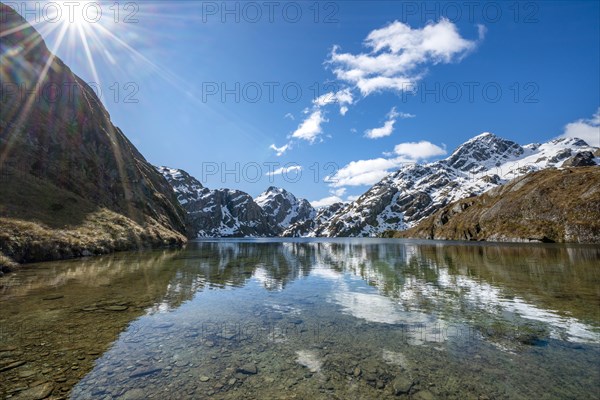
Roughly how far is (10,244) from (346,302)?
151 feet

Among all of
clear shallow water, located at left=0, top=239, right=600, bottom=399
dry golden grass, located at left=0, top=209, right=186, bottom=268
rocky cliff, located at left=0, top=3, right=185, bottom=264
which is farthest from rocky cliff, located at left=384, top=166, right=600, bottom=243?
rocky cliff, located at left=0, top=3, right=185, bottom=264

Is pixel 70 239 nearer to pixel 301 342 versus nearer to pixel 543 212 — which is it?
pixel 301 342

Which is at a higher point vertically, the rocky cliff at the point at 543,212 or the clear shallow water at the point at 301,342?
the rocky cliff at the point at 543,212

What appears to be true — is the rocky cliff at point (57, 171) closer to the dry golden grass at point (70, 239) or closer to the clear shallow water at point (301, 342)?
the dry golden grass at point (70, 239)

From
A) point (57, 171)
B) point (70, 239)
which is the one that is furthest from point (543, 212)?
point (57, 171)

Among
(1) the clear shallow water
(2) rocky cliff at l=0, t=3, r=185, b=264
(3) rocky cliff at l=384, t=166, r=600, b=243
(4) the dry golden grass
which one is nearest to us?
(1) the clear shallow water

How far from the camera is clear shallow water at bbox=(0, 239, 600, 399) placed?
9.61 m

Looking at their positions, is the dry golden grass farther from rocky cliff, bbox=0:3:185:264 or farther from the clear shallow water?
the clear shallow water

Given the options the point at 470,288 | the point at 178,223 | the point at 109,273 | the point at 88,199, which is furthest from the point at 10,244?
the point at 178,223

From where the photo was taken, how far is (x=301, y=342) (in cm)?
1380

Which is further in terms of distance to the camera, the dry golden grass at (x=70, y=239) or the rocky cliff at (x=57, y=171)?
the rocky cliff at (x=57, y=171)

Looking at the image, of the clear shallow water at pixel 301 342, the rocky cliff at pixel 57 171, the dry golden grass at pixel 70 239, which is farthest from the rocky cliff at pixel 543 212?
the rocky cliff at pixel 57 171

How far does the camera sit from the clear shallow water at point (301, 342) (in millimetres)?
9609

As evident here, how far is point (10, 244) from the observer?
40500 mm
